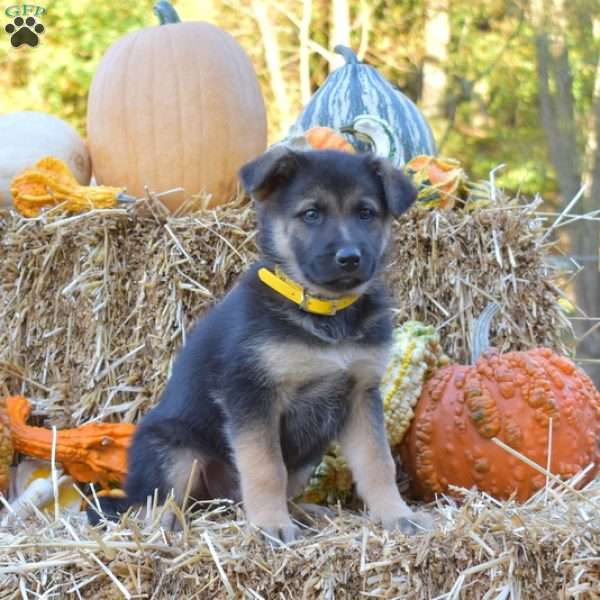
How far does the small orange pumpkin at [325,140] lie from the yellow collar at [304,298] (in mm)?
1409

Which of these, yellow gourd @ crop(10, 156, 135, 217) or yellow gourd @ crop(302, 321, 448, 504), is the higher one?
yellow gourd @ crop(10, 156, 135, 217)

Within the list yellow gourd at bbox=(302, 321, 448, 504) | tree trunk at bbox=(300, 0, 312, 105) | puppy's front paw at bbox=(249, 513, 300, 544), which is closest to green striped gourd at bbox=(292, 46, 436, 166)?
yellow gourd at bbox=(302, 321, 448, 504)

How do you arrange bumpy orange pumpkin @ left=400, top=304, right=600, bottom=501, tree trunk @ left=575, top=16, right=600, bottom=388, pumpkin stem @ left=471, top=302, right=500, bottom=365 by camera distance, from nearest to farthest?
bumpy orange pumpkin @ left=400, top=304, right=600, bottom=501 < pumpkin stem @ left=471, top=302, right=500, bottom=365 < tree trunk @ left=575, top=16, right=600, bottom=388

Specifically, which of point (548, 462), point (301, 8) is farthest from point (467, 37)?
point (548, 462)

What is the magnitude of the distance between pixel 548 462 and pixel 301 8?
9.98m

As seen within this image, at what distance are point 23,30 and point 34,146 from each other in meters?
Result: 4.26

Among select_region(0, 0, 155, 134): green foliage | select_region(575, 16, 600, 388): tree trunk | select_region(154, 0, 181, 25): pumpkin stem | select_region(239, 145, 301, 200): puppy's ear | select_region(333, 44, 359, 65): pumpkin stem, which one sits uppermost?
select_region(154, 0, 181, 25): pumpkin stem

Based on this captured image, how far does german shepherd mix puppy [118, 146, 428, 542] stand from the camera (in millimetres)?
3254

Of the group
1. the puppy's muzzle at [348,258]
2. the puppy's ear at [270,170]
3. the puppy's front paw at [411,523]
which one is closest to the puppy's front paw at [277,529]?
the puppy's front paw at [411,523]

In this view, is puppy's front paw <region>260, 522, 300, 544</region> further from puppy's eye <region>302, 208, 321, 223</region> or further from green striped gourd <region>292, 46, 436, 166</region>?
green striped gourd <region>292, 46, 436, 166</region>

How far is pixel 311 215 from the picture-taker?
3404 mm

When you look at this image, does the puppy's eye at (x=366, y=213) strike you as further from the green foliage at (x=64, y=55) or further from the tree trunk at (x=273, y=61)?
the green foliage at (x=64, y=55)

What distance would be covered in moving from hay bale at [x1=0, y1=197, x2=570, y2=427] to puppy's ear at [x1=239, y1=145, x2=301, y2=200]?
41.5 inches

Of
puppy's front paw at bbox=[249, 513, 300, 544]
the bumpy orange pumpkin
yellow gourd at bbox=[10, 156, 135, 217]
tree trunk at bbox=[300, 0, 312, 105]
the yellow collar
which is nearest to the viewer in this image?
puppy's front paw at bbox=[249, 513, 300, 544]
